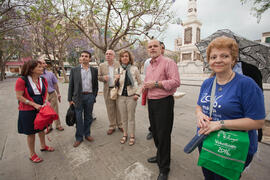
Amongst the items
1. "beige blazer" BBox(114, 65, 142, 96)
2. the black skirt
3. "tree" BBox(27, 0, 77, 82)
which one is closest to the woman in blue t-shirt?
"beige blazer" BBox(114, 65, 142, 96)

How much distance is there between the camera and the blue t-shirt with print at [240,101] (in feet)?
3.47

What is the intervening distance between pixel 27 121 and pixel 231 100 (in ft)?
9.99

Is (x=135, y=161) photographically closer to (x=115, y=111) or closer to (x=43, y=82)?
(x=115, y=111)

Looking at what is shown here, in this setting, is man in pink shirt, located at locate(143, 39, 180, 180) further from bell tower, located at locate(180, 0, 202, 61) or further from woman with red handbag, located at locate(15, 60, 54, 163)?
bell tower, located at locate(180, 0, 202, 61)

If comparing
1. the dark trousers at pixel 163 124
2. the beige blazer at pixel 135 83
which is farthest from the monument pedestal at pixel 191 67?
the dark trousers at pixel 163 124

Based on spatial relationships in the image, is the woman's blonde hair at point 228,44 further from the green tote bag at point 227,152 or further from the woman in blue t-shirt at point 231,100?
the green tote bag at point 227,152

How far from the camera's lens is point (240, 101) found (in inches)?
43.6

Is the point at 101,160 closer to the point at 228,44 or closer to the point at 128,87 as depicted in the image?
the point at 128,87

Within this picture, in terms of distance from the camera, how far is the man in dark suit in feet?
9.48

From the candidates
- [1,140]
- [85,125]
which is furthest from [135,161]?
[1,140]

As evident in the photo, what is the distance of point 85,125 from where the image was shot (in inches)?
127

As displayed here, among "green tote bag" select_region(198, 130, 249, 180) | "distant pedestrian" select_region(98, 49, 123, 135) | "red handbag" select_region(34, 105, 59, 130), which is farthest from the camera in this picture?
"distant pedestrian" select_region(98, 49, 123, 135)

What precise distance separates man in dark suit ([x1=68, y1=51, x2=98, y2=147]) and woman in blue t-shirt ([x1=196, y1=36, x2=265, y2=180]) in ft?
8.21

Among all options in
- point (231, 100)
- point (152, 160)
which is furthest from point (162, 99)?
point (152, 160)
